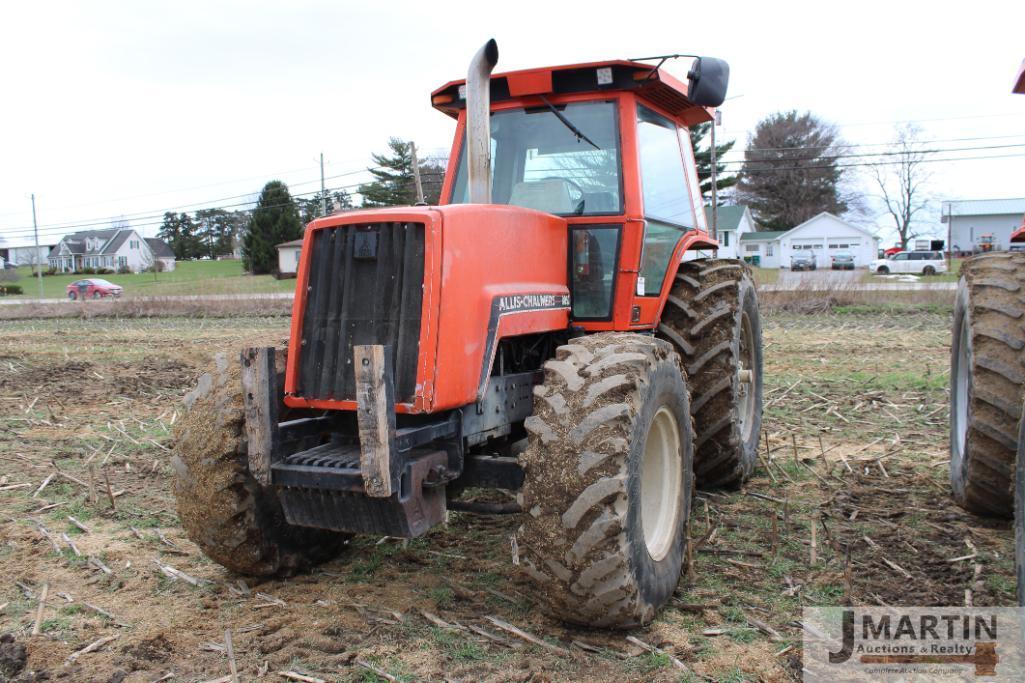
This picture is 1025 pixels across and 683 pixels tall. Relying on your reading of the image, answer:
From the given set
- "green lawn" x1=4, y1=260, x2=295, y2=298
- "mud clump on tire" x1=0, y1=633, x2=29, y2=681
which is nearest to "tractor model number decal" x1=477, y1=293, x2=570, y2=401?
"mud clump on tire" x1=0, y1=633, x2=29, y2=681

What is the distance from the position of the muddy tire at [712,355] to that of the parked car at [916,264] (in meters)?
42.8

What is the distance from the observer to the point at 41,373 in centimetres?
1144

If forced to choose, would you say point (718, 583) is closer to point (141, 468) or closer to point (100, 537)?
point (100, 537)

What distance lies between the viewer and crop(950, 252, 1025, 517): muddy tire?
4352 millimetres

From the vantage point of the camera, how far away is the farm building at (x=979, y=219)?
6181cm

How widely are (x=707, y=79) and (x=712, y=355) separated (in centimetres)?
174

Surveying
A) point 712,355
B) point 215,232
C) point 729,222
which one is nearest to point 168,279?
point 215,232

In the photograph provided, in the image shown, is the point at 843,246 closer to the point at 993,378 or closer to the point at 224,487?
the point at 993,378

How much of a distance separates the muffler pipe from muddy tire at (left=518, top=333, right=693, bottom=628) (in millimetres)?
1089

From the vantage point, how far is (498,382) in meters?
4.02

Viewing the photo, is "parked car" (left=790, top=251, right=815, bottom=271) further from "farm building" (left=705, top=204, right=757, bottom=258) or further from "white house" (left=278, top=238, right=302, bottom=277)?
"white house" (left=278, top=238, right=302, bottom=277)

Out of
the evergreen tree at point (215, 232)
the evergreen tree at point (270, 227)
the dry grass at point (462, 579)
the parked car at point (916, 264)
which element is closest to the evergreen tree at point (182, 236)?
the evergreen tree at point (215, 232)

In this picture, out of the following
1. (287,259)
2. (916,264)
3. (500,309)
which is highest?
(287,259)

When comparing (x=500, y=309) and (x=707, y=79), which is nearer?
(x=500, y=309)
